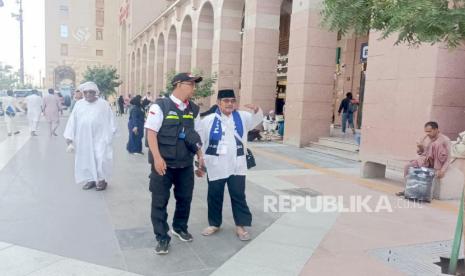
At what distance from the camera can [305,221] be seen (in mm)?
5594

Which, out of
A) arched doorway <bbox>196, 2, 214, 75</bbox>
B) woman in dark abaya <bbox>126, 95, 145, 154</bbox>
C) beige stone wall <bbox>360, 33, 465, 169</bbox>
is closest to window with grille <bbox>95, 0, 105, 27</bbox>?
arched doorway <bbox>196, 2, 214, 75</bbox>

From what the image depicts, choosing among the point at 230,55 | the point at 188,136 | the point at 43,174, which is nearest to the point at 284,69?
the point at 230,55

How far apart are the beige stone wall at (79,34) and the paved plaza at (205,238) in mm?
68620

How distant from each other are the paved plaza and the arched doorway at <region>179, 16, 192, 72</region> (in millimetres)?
19342

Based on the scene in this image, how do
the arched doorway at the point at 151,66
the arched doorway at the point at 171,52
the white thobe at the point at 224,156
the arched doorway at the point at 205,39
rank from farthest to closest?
1. the arched doorway at the point at 151,66
2. the arched doorway at the point at 171,52
3. the arched doorway at the point at 205,39
4. the white thobe at the point at 224,156

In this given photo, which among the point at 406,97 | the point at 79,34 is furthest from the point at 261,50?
the point at 79,34

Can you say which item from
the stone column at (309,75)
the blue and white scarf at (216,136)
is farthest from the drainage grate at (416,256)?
the stone column at (309,75)

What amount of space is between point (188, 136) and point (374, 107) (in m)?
6.93

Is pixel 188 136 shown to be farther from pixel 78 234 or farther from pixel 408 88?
pixel 408 88

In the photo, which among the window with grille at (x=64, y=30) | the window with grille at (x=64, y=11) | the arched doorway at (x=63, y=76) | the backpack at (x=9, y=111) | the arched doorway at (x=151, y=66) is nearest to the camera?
the backpack at (x=9, y=111)

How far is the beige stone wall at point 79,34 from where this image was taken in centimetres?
7100

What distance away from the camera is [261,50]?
657 inches

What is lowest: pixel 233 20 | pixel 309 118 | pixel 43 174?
pixel 43 174

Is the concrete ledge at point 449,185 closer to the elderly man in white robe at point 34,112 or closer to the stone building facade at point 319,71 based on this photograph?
the stone building facade at point 319,71
